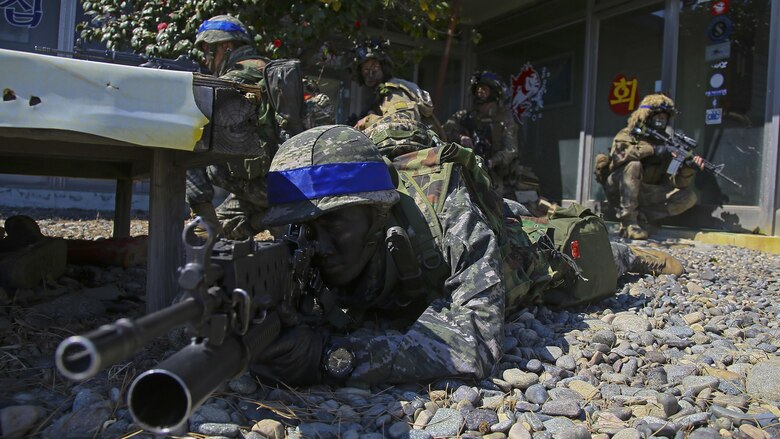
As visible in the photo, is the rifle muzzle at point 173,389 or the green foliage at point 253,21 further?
the green foliage at point 253,21

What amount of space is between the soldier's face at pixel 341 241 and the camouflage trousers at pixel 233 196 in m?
2.00

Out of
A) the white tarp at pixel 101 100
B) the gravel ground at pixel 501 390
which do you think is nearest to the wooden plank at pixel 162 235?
the gravel ground at pixel 501 390

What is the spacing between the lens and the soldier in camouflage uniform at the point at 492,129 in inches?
293

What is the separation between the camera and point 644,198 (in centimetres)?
686

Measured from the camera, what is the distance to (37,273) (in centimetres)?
267

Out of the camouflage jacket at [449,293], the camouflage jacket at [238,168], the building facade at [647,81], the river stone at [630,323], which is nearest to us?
the camouflage jacket at [449,293]

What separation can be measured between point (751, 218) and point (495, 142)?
2942 millimetres

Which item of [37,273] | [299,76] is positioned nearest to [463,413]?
[37,273]

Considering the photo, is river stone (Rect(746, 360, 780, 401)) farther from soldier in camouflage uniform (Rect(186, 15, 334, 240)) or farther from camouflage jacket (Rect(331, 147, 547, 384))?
soldier in camouflage uniform (Rect(186, 15, 334, 240))

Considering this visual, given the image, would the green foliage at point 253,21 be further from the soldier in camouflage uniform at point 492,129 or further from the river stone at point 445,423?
the river stone at point 445,423

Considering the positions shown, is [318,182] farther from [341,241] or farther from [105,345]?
[105,345]

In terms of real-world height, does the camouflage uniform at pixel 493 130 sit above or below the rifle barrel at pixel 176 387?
above

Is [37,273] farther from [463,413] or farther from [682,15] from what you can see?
[682,15]

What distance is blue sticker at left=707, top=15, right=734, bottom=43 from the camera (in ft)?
21.2
